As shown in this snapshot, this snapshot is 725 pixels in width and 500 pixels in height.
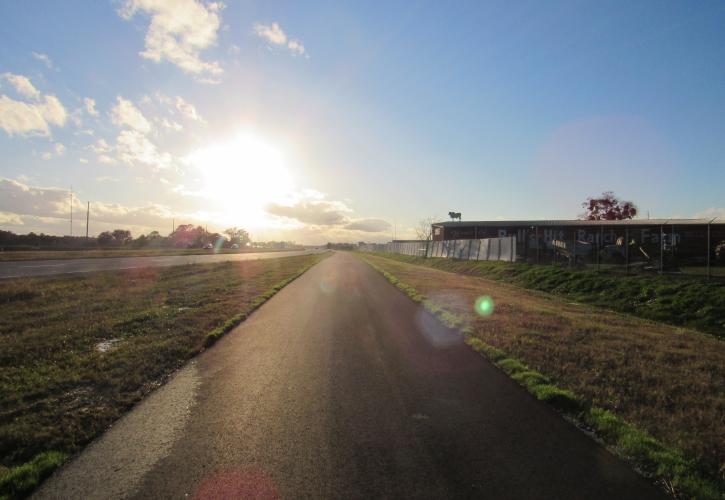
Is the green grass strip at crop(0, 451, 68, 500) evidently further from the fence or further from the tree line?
the tree line

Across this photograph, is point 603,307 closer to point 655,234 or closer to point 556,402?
point 556,402

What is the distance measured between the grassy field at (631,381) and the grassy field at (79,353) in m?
5.47

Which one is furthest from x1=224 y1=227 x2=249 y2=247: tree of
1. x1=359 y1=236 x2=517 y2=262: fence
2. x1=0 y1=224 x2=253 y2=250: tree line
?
x1=359 y1=236 x2=517 y2=262: fence

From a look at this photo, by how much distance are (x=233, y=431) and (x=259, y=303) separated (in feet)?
32.6

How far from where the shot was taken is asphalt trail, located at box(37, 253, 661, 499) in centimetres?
330

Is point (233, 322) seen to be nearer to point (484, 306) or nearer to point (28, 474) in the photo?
point (28, 474)

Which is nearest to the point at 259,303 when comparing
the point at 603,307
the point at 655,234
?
the point at 603,307

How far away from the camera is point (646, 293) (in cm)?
1625

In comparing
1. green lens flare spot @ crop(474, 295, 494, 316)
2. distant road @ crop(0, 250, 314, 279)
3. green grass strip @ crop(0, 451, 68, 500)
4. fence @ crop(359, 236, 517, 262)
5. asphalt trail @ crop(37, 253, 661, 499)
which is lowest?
green grass strip @ crop(0, 451, 68, 500)

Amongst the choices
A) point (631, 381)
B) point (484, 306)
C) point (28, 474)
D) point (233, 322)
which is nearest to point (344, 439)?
point (28, 474)

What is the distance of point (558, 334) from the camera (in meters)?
9.10

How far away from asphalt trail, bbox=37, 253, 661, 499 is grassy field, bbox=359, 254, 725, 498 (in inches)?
14.9

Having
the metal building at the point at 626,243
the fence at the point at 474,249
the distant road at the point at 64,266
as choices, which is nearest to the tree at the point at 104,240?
the distant road at the point at 64,266

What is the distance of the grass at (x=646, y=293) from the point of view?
13672mm
